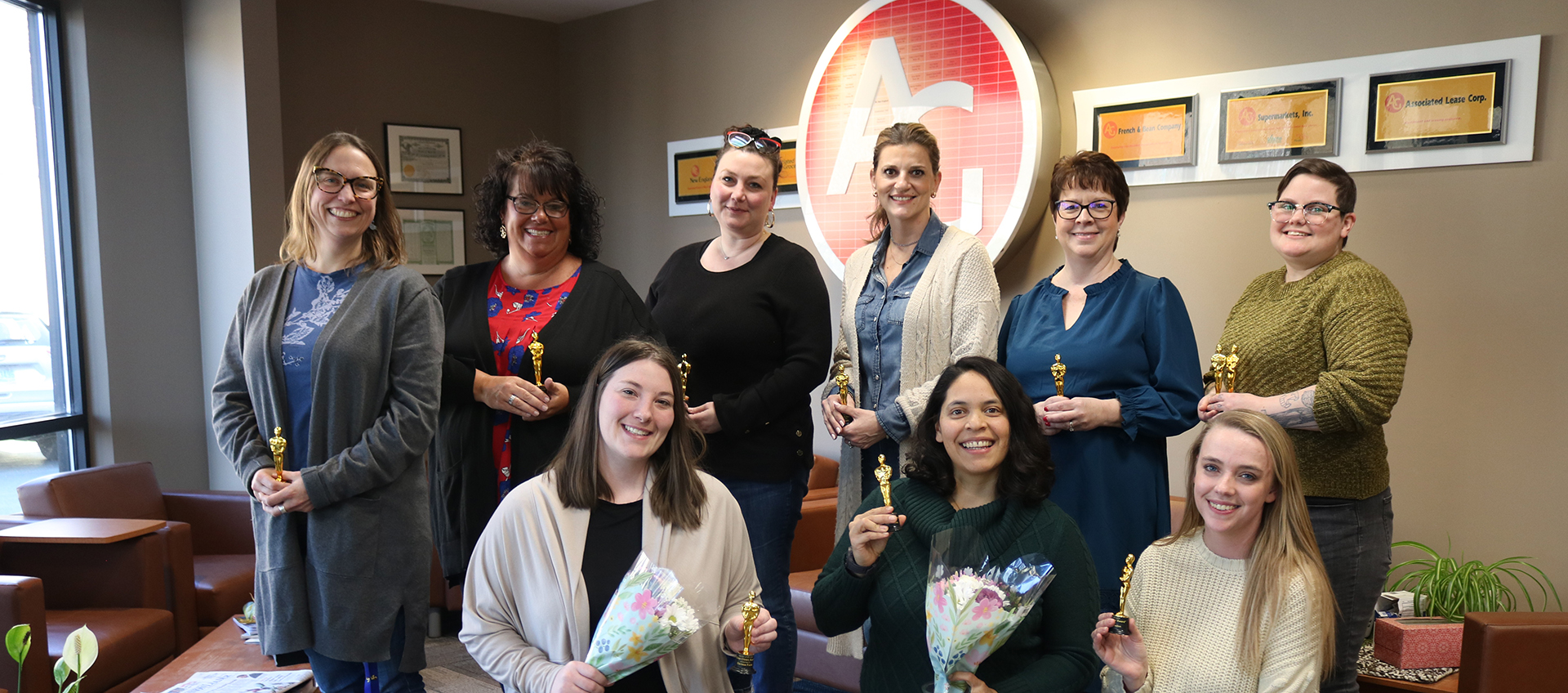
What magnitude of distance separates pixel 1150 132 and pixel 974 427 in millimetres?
2066

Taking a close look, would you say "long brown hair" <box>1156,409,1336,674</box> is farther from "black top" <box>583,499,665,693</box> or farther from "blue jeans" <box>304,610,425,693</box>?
"blue jeans" <box>304,610,425,693</box>

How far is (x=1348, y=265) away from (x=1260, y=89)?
1.27 metres

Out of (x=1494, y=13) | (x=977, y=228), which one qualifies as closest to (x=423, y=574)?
(x=977, y=228)

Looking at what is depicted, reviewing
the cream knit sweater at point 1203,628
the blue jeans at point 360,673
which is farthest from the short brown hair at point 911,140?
the blue jeans at point 360,673

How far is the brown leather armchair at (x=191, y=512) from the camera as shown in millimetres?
3555

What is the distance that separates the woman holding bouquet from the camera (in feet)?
5.90

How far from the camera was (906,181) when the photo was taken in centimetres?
242

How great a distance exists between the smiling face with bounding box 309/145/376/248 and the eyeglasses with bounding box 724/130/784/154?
0.83 metres

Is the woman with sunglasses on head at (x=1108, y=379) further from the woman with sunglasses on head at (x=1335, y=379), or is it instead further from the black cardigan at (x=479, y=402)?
the black cardigan at (x=479, y=402)

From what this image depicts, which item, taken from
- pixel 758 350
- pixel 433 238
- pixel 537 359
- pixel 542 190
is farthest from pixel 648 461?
pixel 433 238

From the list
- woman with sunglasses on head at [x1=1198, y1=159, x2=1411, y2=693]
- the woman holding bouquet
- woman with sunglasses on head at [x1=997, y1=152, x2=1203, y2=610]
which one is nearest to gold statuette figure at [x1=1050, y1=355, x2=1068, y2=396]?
woman with sunglasses on head at [x1=997, y1=152, x2=1203, y2=610]

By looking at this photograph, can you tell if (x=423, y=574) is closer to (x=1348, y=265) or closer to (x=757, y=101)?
(x=1348, y=265)

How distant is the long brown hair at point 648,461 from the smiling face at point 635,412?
16 mm

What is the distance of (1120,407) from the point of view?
2.17 meters
